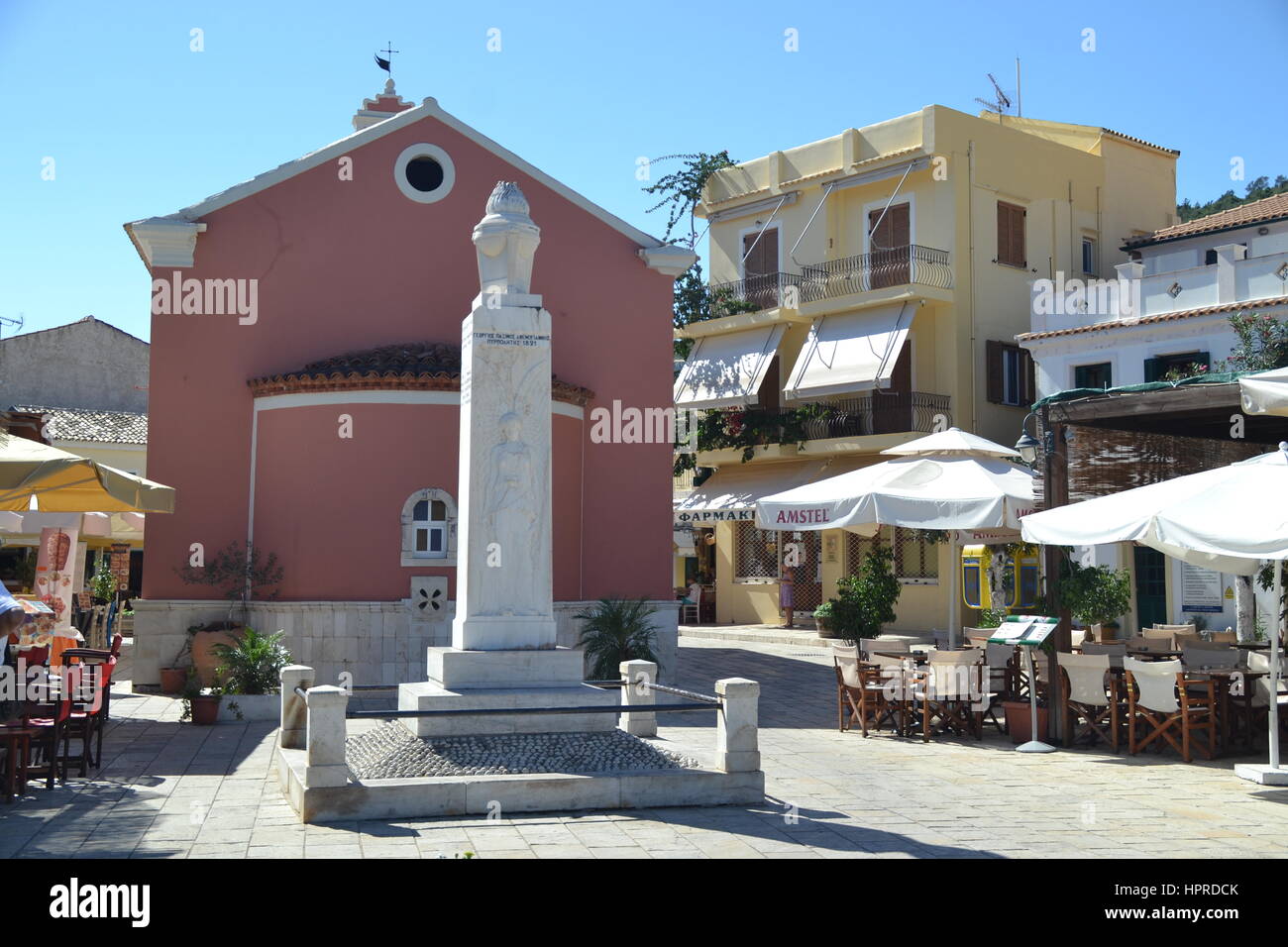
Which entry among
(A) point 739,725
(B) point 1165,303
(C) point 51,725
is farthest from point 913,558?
(C) point 51,725

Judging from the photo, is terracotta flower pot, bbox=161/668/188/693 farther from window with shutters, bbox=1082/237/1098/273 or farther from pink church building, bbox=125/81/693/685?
window with shutters, bbox=1082/237/1098/273


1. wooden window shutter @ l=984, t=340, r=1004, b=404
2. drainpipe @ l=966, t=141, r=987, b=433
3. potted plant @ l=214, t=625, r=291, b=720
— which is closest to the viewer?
potted plant @ l=214, t=625, r=291, b=720

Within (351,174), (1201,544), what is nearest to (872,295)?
(351,174)

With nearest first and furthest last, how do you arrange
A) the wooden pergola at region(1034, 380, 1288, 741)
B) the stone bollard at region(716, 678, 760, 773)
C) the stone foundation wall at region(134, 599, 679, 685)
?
the stone bollard at region(716, 678, 760, 773) → the wooden pergola at region(1034, 380, 1288, 741) → the stone foundation wall at region(134, 599, 679, 685)

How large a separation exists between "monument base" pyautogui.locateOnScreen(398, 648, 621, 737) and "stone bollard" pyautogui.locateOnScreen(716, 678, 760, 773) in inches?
37.6

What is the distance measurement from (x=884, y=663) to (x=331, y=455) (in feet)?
24.7

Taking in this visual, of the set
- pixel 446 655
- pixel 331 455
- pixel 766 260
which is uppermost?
pixel 766 260

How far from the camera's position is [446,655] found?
31.3ft

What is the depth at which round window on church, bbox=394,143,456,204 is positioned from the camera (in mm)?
17219

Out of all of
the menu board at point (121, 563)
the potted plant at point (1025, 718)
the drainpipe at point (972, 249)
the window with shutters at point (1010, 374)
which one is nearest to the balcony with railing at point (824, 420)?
the drainpipe at point (972, 249)

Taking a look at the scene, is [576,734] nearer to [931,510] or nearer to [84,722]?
[84,722]

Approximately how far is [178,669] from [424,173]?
759 cm

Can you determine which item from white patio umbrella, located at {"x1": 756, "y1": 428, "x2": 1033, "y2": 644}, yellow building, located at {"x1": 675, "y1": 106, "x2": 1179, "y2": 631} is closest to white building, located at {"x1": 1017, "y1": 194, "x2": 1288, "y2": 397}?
yellow building, located at {"x1": 675, "y1": 106, "x2": 1179, "y2": 631}

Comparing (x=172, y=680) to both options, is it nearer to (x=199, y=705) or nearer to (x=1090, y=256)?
(x=199, y=705)
